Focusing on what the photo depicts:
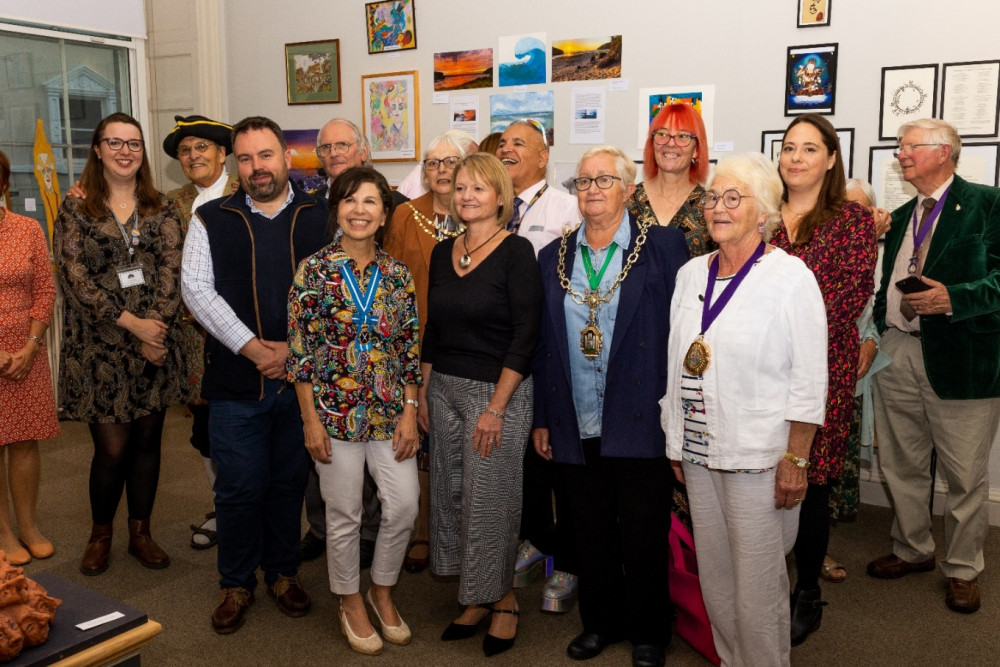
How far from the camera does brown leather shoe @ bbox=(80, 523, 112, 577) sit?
3.34 metres

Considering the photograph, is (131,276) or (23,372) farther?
(23,372)

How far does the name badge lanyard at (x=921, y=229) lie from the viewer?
3086 mm

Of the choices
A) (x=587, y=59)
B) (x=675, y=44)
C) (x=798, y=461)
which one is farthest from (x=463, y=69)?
(x=798, y=461)

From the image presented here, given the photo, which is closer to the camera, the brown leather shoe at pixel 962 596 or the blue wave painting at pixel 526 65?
the brown leather shoe at pixel 962 596

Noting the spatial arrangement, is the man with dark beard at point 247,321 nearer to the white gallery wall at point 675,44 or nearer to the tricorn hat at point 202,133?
the tricorn hat at point 202,133

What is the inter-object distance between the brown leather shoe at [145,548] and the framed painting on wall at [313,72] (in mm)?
3116

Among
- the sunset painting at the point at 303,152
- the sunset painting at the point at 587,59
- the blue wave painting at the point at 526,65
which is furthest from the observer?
the sunset painting at the point at 303,152

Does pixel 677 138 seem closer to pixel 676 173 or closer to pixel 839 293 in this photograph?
pixel 676 173

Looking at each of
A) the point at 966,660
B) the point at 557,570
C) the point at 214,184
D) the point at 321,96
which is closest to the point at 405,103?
the point at 321,96

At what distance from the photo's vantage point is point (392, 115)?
5234 mm

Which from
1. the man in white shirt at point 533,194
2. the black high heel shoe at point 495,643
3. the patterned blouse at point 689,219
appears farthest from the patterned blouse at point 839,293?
the black high heel shoe at point 495,643

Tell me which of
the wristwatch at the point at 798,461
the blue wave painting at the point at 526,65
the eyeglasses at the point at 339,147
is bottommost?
the wristwatch at the point at 798,461

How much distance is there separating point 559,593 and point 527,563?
0.78 ft

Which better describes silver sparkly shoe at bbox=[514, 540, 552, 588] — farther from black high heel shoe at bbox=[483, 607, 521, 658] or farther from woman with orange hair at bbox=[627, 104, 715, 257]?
woman with orange hair at bbox=[627, 104, 715, 257]
